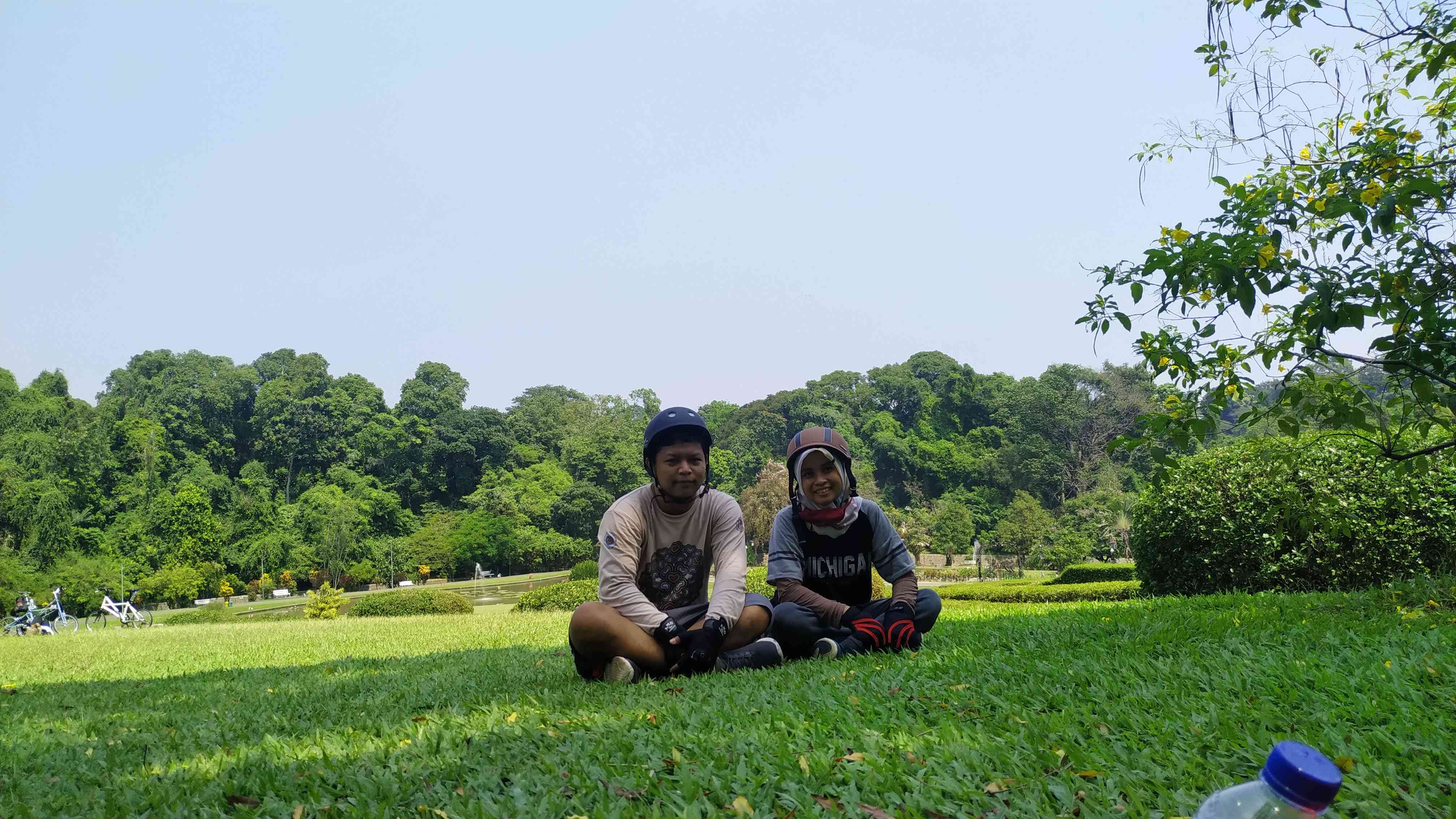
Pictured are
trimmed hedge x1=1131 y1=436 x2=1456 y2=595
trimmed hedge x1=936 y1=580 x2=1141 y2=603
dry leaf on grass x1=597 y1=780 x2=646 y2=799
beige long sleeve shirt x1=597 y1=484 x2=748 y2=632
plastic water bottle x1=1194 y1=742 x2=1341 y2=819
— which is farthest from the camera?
trimmed hedge x1=936 y1=580 x2=1141 y2=603

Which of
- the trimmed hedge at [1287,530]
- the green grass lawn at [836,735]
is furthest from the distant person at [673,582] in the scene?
the trimmed hedge at [1287,530]

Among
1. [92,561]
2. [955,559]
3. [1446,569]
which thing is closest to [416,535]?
[92,561]

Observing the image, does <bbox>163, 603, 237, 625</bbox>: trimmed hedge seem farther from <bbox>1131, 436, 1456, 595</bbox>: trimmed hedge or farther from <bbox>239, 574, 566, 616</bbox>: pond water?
<bbox>1131, 436, 1456, 595</bbox>: trimmed hedge

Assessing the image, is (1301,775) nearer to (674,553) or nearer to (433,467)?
(674,553)

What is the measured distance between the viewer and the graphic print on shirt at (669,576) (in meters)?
4.61

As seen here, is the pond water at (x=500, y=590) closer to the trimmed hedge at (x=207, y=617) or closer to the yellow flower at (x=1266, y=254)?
the trimmed hedge at (x=207, y=617)

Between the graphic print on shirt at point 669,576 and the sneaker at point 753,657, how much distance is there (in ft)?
1.29

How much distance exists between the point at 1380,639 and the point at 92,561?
52420 millimetres

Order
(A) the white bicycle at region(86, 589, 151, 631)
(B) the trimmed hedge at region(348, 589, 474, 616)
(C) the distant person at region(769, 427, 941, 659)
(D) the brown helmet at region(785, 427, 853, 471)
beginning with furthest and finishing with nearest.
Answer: (A) the white bicycle at region(86, 589, 151, 631), (B) the trimmed hedge at region(348, 589, 474, 616), (D) the brown helmet at region(785, 427, 853, 471), (C) the distant person at region(769, 427, 941, 659)

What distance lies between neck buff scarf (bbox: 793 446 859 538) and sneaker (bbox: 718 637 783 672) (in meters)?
0.73

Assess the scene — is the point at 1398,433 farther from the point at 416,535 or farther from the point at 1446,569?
the point at 416,535

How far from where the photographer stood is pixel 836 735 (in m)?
2.69

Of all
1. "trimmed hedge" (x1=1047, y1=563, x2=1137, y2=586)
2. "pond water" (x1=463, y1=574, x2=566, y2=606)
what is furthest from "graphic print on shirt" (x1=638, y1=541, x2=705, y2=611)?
"pond water" (x1=463, y1=574, x2=566, y2=606)

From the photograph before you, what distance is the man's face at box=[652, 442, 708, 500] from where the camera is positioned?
4438 millimetres
